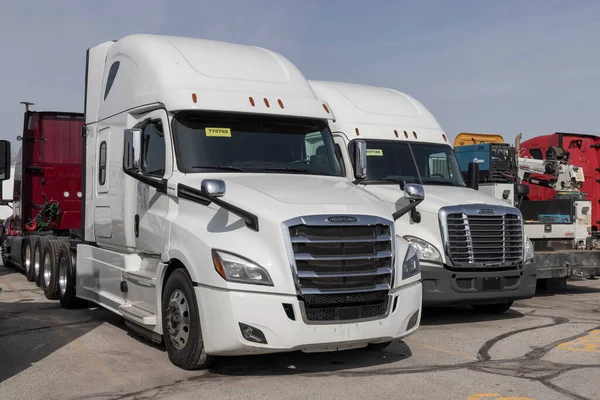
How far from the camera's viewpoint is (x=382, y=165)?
35.3ft

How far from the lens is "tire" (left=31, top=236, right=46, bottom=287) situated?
13461 millimetres

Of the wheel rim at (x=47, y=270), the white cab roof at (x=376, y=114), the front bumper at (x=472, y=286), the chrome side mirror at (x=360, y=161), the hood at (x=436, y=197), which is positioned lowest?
the wheel rim at (x=47, y=270)

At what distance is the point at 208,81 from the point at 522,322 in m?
5.38

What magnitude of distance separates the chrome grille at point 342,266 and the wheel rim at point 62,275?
6.12 metres

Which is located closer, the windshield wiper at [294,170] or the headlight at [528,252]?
the windshield wiper at [294,170]

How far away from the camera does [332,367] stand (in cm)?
707

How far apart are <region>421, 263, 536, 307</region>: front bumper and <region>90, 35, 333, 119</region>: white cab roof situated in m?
2.68

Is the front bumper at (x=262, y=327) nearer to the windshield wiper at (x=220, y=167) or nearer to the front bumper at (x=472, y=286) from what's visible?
the windshield wiper at (x=220, y=167)

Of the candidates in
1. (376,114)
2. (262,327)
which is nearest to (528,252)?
(376,114)

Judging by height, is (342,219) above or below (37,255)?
above

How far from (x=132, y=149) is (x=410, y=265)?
3031mm

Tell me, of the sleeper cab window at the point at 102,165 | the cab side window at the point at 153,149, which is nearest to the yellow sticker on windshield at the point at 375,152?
the sleeper cab window at the point at 102,165

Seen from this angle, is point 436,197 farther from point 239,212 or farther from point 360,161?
point 239,212

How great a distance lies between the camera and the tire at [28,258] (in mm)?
14750
